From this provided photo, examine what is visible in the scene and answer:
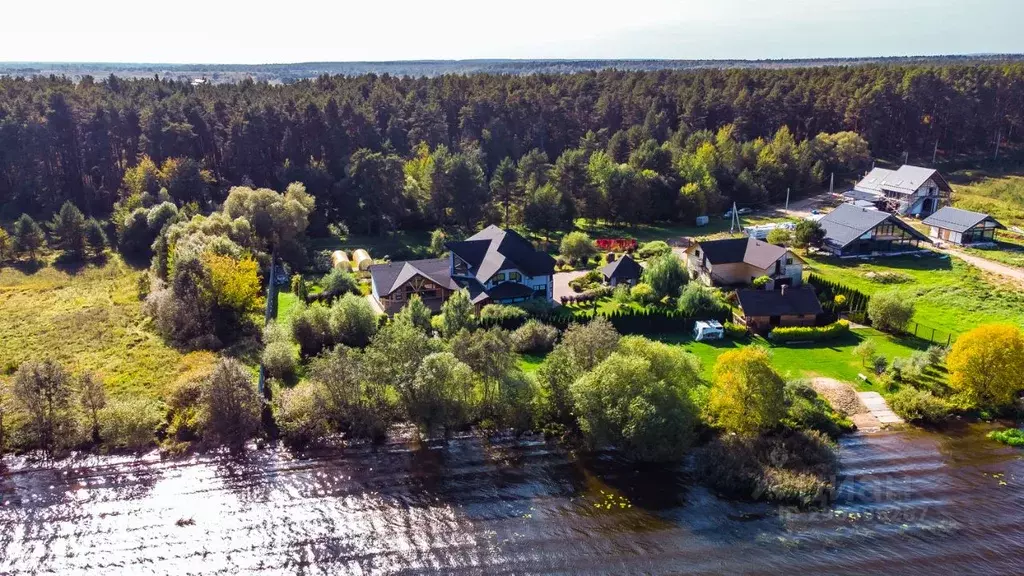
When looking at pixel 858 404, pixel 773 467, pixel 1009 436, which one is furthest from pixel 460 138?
pixel 1009 436

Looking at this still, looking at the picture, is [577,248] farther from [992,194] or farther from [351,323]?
[992,194]

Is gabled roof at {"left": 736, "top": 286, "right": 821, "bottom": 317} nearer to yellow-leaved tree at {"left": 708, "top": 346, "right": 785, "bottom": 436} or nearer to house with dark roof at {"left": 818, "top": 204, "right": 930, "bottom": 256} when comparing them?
yellow-leaved tree at {"left": 708, "top": 346, "right": 785, "bottom": 436}

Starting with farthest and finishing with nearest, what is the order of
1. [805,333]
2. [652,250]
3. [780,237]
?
[780,237] → [652,250] → [805,333]

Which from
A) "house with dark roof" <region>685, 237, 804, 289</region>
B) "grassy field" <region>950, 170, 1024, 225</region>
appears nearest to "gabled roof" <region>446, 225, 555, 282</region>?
"house with dark roof" <region>685, 237, 804, 289</region>

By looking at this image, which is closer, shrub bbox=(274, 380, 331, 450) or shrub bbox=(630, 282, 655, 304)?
shrub bbox=(274, 380, 331, 450)

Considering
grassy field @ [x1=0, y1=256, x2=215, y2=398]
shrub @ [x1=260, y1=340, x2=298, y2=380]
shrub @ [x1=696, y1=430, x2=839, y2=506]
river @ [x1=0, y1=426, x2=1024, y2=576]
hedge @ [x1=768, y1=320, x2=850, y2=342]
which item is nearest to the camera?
river @ [x1=0, y1=426, x2=1024, y2=576]

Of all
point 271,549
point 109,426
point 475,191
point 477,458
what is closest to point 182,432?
point 109,426

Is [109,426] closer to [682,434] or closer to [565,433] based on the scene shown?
[565,433]

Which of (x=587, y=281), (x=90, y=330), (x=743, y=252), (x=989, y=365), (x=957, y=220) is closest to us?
(x=989, y=365)
